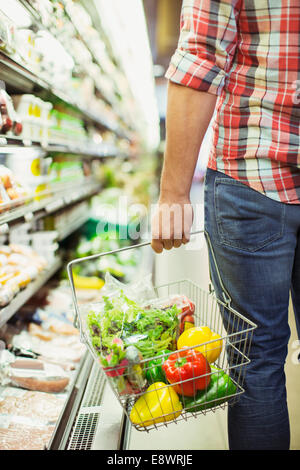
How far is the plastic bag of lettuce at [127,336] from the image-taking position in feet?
2.96

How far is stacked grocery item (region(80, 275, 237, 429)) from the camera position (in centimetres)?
92

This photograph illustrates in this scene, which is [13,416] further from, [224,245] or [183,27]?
[183,27]

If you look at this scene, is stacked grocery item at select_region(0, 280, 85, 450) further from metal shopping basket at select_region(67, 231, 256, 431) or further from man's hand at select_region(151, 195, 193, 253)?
man's hand at select_region(151, 195, 193, 253)

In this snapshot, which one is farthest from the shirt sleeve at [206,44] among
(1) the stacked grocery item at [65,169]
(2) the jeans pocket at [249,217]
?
(1) the stacked grocery item at [65,169]

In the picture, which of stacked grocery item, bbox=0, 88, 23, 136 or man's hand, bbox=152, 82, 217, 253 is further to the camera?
stacked grocery item, bbox=0, 88, 23, 136

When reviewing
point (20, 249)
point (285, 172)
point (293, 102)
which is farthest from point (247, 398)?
point (20, 249)

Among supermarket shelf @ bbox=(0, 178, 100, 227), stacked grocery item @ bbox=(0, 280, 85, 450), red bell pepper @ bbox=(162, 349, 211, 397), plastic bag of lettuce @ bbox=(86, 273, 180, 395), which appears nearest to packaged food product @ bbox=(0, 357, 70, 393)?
stacked grocery item @ bbox=(0, 280, 85, 450)

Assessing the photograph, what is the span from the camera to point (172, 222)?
3.43ft

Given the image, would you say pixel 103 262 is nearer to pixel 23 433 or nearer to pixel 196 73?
pixel 23 433

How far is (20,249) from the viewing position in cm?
239

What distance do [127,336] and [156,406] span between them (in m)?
0.18

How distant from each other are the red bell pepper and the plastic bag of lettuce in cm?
7

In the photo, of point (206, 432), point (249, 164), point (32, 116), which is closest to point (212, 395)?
point (249, 164)

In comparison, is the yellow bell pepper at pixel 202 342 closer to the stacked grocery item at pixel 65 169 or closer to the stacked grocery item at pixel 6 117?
the stacked grocery item at pixel 6 117
